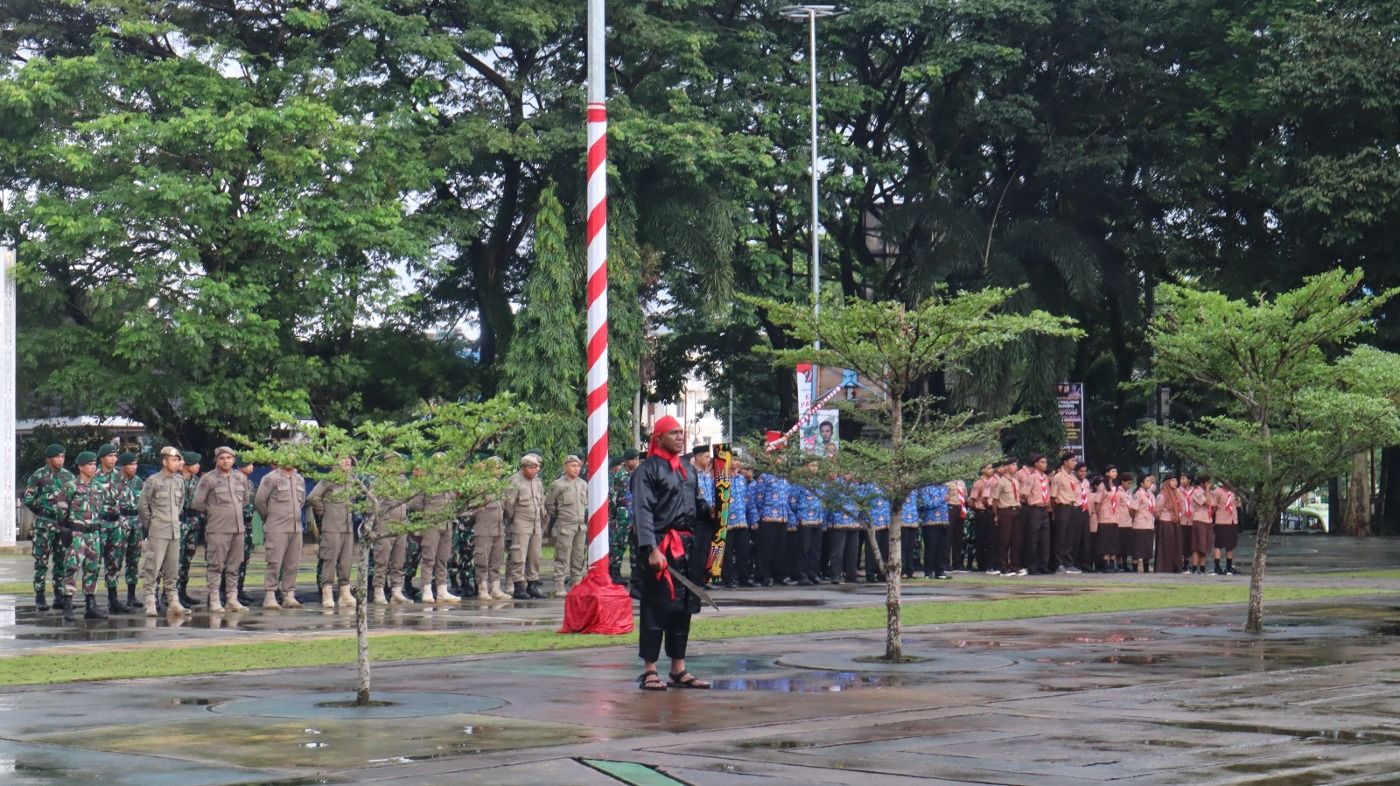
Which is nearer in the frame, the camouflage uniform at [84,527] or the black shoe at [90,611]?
the black shoe at [90,611]

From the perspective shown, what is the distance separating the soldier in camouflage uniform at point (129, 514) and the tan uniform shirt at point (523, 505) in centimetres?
452

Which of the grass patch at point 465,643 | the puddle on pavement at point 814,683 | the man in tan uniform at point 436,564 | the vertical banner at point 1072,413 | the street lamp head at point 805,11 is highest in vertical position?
the street lamp head at point 805,11

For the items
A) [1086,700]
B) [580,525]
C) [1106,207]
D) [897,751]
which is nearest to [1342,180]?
[1106,207]

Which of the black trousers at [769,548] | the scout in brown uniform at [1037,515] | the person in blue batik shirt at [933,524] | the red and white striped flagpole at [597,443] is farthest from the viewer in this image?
the scout in brown uniform at [1037,515]

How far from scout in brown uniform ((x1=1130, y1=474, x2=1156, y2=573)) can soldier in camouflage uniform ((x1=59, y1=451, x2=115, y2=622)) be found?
18.0 m

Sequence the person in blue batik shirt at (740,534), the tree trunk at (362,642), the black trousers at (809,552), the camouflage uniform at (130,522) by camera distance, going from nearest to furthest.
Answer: the tree trunk at (362,642)
the camouflage uniform at (130,522)
the person in blue batik shirt at (740,534)
the black trousers at (809,552)

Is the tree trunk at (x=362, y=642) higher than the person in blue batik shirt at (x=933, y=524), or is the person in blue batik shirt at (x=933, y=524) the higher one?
the person in blue batik shirt at (x=933, y=524)

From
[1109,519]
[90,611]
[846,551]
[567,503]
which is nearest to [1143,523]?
[1109,519]

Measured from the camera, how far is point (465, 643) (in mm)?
17125

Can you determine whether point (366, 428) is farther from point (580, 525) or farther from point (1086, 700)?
point (580, 525)

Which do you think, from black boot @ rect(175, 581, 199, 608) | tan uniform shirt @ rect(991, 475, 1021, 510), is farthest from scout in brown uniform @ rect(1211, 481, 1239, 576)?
black boot @ rect(175, 581, 199, 608)

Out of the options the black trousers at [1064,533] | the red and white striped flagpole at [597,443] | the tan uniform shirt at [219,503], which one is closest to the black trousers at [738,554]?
the black trousers at [1064,533]

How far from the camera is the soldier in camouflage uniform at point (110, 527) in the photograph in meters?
21.9

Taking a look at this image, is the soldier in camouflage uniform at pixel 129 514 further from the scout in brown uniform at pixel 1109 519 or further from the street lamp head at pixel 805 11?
the street lamp head at pixel 805 11
